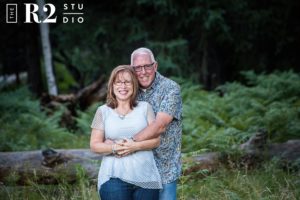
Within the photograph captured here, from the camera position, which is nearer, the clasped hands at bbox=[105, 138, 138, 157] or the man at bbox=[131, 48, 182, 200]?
the clasped hands at bbox=[105, 138, 138, 157]

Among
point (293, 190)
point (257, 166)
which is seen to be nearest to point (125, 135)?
point (293, 190)

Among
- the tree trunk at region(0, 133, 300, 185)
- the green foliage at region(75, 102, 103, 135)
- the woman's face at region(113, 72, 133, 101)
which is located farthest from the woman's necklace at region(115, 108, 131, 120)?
the green foliage at region(75, 102, 103, 135)

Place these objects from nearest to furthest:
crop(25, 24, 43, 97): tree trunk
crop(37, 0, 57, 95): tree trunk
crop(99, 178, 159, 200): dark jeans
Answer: crop(99, 178, 159, 200): dark jeans → crop(37, 0, 57, 95): tree trunk → crop(25, 24, 43, 97): tree trunk

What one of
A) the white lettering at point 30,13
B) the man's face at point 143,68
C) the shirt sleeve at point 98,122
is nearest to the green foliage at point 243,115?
the man's face at point 143,68

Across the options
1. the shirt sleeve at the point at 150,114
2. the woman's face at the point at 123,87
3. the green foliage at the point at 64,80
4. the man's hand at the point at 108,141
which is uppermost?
the green foliage at the point at 64,80

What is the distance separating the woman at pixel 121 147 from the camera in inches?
155

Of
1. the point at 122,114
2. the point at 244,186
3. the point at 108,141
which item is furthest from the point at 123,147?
the point at 244,186

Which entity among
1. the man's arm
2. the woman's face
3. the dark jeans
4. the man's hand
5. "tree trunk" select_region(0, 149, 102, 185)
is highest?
the woman's face

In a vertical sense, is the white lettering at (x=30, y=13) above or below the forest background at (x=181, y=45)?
above

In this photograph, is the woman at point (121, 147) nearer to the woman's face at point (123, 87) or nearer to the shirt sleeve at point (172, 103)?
the woman's face at point (123, 87)

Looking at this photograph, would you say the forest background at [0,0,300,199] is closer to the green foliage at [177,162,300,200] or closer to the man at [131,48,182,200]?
the green foliage at [177,162,300,200]

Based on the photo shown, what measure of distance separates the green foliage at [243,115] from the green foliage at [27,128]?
269 cm

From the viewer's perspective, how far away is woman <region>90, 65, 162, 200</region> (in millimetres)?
3936

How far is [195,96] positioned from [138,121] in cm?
959
